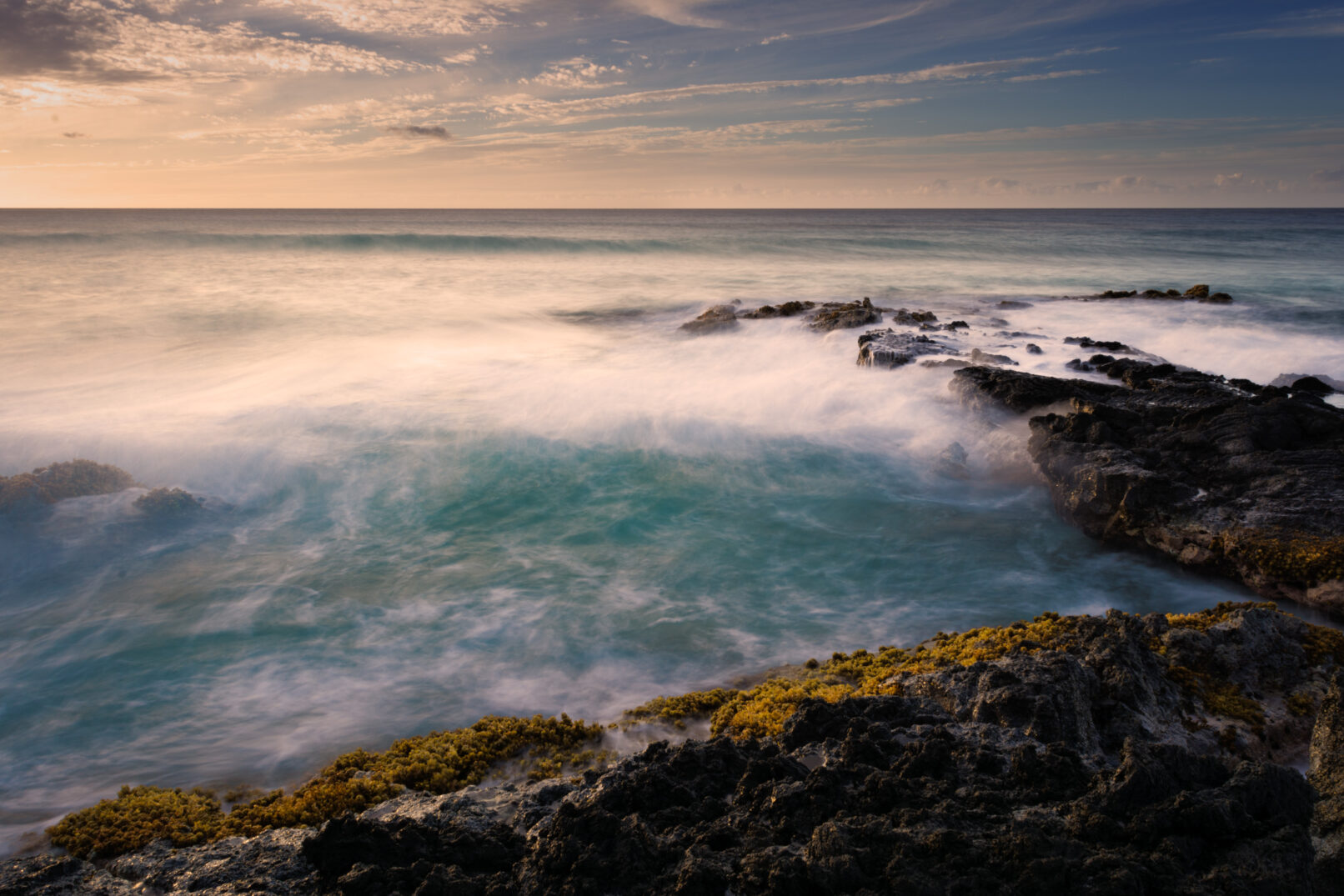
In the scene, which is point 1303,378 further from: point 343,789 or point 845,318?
point 343,789

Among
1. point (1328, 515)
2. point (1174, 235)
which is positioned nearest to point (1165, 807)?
point (1328, 515)

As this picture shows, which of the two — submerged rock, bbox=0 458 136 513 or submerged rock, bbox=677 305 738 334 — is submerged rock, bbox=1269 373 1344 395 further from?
submerged rock, bbox=0 458 136 513

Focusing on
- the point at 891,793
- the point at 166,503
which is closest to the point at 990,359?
the point at 891,793

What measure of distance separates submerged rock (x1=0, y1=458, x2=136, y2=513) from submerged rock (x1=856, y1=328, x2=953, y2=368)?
15.6m

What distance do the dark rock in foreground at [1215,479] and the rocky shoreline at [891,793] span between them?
0.10 meters

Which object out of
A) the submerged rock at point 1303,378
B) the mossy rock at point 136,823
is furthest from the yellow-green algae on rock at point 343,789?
the submerged rock at point 1303,378

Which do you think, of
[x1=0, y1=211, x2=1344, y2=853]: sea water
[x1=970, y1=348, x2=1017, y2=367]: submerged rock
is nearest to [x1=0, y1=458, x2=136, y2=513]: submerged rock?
[x1=0, y1=211, x2=1344, y2=853]: sea water

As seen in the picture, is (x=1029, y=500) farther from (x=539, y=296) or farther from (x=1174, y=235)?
(x=1174, y=235)

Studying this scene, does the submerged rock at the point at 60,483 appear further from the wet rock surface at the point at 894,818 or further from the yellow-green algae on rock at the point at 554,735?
the wet rock surface at the point at 894,818

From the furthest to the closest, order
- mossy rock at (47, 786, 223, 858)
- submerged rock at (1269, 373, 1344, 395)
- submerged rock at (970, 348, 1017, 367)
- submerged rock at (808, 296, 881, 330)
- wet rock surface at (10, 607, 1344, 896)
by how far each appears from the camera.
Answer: submerged rock at (808, 296, 881, 330) → submerged rock at (970, 348, 1017, 367) → submerged rock at (1269, 373, 1344, 395) → mossy rock at (47, 786, 223, 858) → wet rock surface at (10, 607, 1344, 896)

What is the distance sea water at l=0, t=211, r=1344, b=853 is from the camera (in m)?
7.33

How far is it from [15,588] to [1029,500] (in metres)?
14.2

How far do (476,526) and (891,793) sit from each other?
825cm

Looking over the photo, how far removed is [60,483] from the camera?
36.2ft
